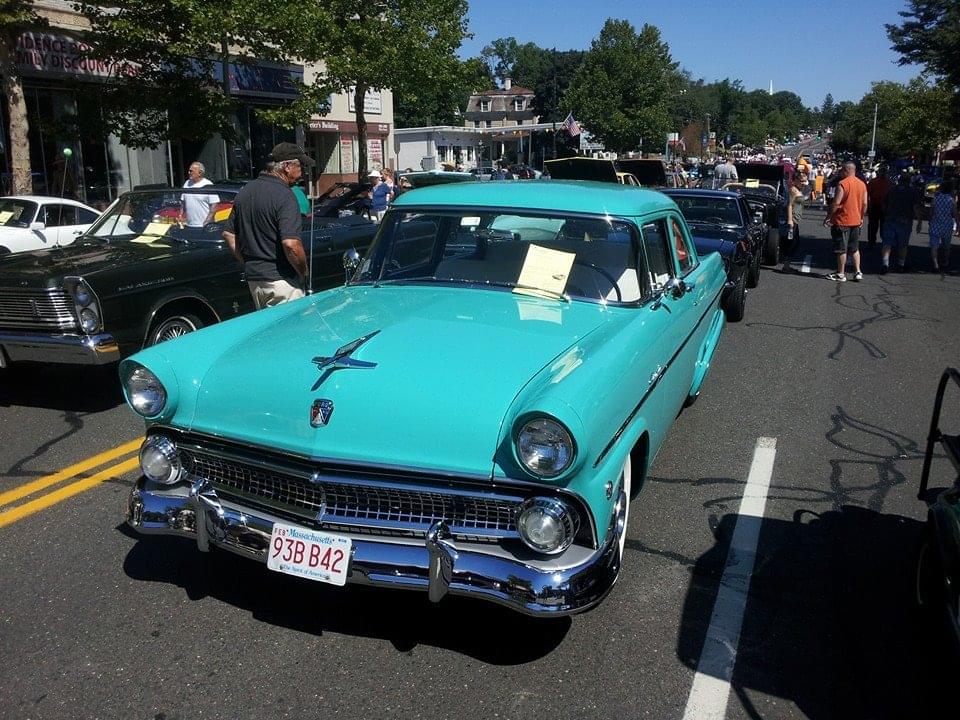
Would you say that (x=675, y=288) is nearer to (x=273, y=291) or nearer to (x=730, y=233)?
(x=273, y=291)

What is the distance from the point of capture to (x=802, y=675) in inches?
117

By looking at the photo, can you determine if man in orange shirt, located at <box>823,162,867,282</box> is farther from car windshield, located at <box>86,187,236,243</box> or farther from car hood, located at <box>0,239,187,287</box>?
car hood, located at <box>0,239,187,287</box>

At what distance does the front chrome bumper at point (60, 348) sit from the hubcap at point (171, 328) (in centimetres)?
50

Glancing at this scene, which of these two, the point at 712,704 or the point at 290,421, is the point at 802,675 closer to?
the point at 712,704

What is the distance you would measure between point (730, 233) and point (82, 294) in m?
7.63

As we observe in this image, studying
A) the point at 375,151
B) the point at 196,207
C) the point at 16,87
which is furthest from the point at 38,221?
the point at 375,151

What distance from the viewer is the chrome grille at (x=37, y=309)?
5.89 m

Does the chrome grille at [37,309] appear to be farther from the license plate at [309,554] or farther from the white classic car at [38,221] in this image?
the white classic car at [38,221]

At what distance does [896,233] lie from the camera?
1382 centimetres

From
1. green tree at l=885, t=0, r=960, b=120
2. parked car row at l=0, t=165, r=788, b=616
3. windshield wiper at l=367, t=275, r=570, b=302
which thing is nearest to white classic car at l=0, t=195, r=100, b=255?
windshield wiper at l=367, t=275, r=570, b=302

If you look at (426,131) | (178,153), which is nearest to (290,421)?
(178,153)

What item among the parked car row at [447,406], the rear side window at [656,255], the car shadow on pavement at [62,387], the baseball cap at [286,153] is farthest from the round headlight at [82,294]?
the rear side window at [656,255]

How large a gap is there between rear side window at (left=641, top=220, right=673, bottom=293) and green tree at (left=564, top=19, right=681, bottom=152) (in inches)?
1991

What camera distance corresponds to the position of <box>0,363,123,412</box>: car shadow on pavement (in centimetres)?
637
